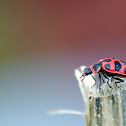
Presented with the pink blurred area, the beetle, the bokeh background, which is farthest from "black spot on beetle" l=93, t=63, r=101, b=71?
the pink blurred area

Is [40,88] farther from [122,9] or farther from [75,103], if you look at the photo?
[122,9]

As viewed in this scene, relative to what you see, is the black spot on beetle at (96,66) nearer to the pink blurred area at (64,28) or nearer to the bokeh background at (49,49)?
the bokeh background at (49,49)

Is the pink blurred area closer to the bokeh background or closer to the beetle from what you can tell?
the bokeh background

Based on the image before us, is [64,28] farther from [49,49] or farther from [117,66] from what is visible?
[117,66]

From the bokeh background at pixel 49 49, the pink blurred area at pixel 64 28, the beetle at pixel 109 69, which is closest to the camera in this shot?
the beetle at pixel 109 69

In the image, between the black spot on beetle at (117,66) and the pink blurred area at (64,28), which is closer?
the black spot on beetle at (117,66)

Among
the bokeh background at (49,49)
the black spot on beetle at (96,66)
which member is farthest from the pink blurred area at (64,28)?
the black spot on beetle at (96,66)

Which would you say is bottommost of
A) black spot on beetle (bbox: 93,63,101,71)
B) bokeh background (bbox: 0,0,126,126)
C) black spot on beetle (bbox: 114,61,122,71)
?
black spot on beetle (bbox: 114,61,122,71)

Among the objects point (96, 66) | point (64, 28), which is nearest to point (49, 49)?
point (64, 28)
